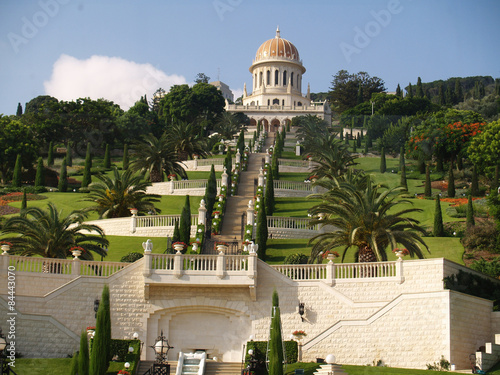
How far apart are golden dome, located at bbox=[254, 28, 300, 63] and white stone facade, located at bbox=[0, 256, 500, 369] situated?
89849 millimetres

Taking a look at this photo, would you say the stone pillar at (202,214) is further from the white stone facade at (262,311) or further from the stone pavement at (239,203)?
the white stone facade at (262,311)

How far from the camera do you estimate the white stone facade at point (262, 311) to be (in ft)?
94.9

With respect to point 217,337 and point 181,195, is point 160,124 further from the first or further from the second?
point 217,337

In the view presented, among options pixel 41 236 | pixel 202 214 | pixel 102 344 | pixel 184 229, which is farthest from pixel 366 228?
pixel 41 236

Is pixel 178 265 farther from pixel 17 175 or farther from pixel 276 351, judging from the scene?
pixel 17 175

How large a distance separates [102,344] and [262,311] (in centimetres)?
773

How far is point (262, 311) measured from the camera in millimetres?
30797

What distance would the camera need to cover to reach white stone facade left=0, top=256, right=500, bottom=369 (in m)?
28.9

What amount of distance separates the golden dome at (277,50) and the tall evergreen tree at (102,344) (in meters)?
95.0

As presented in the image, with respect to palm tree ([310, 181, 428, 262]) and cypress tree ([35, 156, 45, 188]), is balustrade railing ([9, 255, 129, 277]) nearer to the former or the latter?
palm tree ([310, 181, 428, 262])

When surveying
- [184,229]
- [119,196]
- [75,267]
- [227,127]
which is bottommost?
[75,267]

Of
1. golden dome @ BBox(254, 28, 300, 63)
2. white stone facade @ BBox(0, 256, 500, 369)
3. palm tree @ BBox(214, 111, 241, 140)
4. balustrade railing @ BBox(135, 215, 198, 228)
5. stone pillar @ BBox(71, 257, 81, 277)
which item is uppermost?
golden dome @ BBox(254, 28, 300, 63)

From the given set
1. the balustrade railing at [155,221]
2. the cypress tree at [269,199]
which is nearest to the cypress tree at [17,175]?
the balustrade railing at [155,221]

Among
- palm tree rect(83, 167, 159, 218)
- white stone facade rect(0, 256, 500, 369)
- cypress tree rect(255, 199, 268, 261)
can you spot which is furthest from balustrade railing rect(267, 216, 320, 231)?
white stone facade rect(0, 256, 500, 369)
